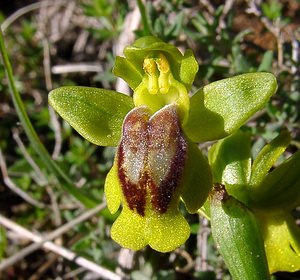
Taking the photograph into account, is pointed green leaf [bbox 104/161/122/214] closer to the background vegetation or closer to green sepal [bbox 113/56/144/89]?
green sepal [bbox 113/56/144/89]

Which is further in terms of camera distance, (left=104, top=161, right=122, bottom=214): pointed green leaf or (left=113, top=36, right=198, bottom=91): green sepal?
(left=113, top=36, right=198, bottom=91): green sepal

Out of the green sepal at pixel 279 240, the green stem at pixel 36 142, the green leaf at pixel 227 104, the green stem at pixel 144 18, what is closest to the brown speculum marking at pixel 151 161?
the green leaf at pixel 227 104

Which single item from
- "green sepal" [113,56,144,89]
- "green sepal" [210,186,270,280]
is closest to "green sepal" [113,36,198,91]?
"green sepal" [113,56,144,89]

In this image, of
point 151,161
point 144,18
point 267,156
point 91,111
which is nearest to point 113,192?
point 151,161

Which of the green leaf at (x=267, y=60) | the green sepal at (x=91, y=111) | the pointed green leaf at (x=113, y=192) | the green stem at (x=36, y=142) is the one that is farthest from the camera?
the green leaf at (x=267, y=60)

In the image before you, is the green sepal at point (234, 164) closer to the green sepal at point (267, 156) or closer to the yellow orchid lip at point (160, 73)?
the green sepal at point (267, 156)
